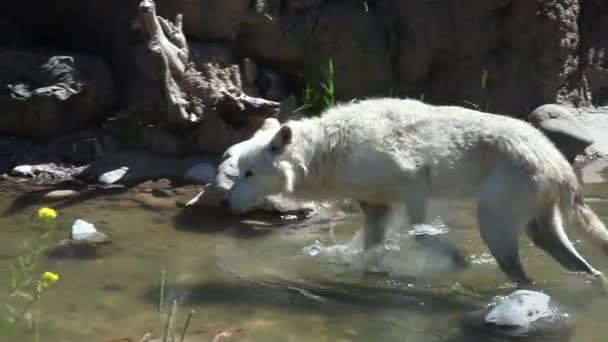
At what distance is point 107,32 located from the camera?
35.6 feet

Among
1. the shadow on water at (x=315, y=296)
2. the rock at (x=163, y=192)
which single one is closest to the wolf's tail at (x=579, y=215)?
the shadow on water at (x=315, y=296)

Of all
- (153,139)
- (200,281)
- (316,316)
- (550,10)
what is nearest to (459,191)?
(316,316)

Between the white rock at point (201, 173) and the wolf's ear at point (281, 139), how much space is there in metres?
2.43

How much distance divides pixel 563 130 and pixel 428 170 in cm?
426

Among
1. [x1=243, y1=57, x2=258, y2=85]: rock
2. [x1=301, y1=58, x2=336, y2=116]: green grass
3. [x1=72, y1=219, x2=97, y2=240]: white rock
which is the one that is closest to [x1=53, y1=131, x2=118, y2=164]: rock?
[x1=243, y1=57, x2=258, y2=85]: rock

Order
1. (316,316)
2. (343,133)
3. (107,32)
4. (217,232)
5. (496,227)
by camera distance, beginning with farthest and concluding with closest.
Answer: (107,32) < (217,232) < (343,133) < (496,227) < (316,316)

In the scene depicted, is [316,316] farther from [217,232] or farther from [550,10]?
[550,10]

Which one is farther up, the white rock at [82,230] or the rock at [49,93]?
the rock at [49,93]

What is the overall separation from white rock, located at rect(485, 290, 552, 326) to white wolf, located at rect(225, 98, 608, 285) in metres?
0.68

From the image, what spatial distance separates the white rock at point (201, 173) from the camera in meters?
9.48

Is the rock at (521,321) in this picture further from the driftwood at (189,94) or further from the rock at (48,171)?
the rock at (48,171)

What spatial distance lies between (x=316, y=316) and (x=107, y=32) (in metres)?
5.91

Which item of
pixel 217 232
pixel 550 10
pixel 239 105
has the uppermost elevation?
pixel 550 10

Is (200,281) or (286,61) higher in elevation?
(286,61)
